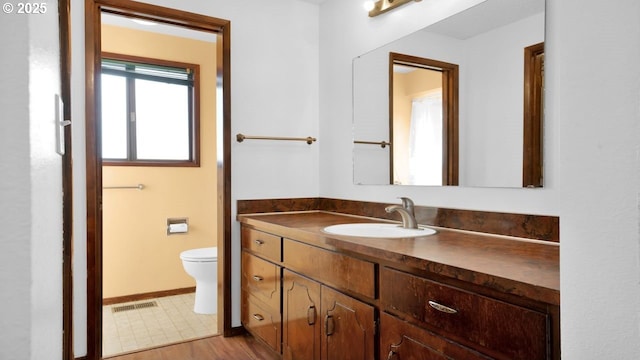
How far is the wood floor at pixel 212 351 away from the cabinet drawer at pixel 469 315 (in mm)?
1237

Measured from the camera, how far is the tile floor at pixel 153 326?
2578 millimetres

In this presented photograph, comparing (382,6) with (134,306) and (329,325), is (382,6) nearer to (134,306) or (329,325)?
(329,325)

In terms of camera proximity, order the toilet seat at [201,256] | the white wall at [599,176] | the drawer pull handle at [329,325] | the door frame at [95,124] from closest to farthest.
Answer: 1. the white wall at [599,176]
2. the drawer pull handle at [329,325]
3. the door frame at [95,124]
4. the toilet seat at [201,256]

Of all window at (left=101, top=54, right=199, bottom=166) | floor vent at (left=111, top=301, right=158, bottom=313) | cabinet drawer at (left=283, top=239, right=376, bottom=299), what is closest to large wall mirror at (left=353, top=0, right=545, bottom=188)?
cabinet drawer at (left=283, top=239, right=376, bottom=299)

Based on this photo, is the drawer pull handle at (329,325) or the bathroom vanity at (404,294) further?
the drawer pull handle at (329,325)

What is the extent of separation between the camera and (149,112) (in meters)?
3.63

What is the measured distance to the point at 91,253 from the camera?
7.19ft

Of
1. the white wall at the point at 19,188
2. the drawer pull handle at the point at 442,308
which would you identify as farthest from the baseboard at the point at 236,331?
the white wall at the point at 19,188

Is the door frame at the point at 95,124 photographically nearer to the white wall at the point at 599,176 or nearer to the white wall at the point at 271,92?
the white wall at the point at 271,92

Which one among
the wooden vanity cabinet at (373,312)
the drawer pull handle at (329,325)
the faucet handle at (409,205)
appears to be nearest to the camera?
the wooden vanity cabinet at (373,312)

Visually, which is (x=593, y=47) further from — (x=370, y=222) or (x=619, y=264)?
(x=370, y=222)

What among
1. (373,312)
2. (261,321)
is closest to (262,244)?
(261,321)

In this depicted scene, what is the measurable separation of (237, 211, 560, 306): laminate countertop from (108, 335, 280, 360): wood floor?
0.84 meters

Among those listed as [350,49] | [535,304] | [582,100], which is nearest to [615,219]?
[582,100]
